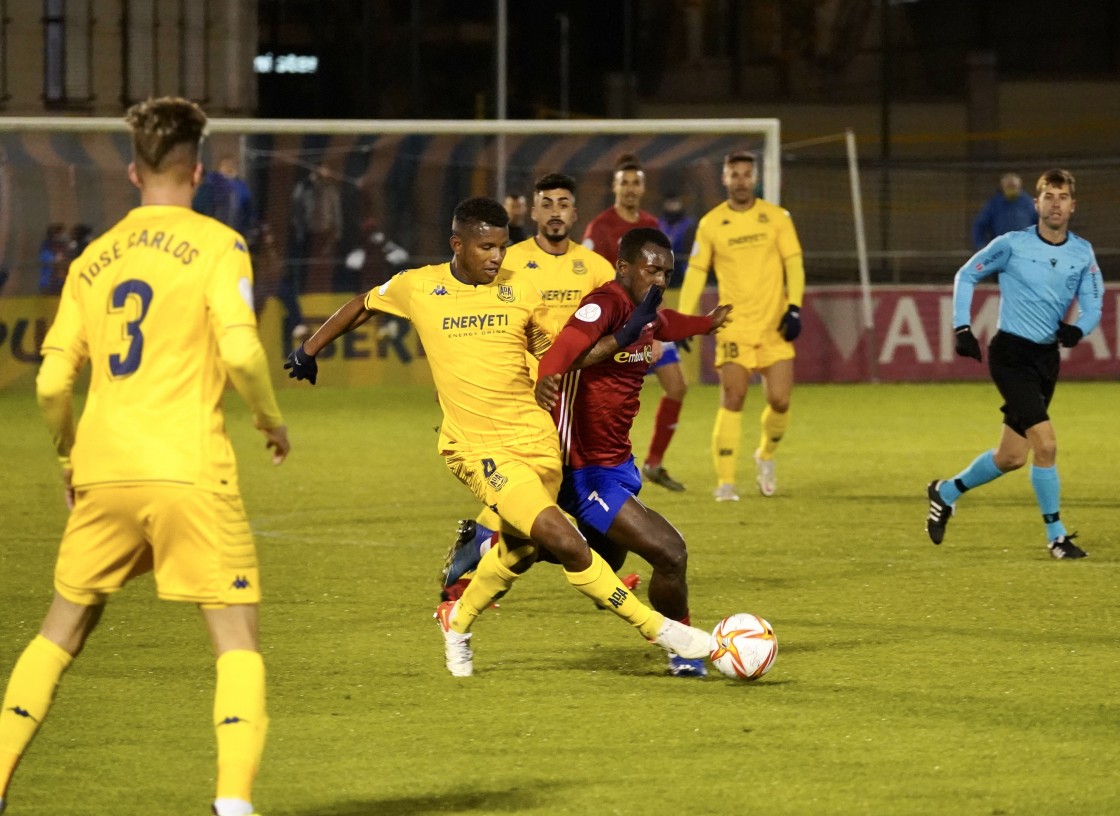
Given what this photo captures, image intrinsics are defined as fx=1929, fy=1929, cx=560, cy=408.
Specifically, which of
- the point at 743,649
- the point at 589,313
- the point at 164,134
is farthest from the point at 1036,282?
the point at 164,134

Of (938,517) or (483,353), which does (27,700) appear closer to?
(483,353)

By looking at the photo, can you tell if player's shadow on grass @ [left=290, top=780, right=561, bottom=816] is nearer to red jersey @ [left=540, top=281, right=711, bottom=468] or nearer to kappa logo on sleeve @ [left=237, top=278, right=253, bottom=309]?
kappa logo on sleeve @ [left=237, top=278, right=253, bottom=309]

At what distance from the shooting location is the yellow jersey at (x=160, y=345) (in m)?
4.73

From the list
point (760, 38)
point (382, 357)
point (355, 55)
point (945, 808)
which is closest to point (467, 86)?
point (355, 55)

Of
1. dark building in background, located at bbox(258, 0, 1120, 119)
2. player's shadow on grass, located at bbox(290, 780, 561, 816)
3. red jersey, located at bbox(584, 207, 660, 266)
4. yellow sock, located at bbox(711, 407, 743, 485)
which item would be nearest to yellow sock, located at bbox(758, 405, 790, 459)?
yellow sock, located at bbox(711, 407, 743, 485)

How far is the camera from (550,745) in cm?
599

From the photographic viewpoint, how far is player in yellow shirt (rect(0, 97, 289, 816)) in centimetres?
473

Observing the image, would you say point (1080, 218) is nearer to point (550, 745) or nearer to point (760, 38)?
point (760, 38)

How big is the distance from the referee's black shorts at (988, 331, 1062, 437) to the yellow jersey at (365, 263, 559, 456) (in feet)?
11.7

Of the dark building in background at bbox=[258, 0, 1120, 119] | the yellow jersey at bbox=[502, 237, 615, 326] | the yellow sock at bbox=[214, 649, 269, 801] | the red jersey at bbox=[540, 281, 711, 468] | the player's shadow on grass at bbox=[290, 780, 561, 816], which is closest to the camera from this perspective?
the yellow sock at bbox=[214, 649, 269, 801]

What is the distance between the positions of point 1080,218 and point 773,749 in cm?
2501

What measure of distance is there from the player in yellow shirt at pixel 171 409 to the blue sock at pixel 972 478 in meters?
6.12

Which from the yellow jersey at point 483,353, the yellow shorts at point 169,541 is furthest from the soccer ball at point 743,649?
the yellow shorts at point 169,541

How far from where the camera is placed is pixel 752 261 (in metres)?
12.5
